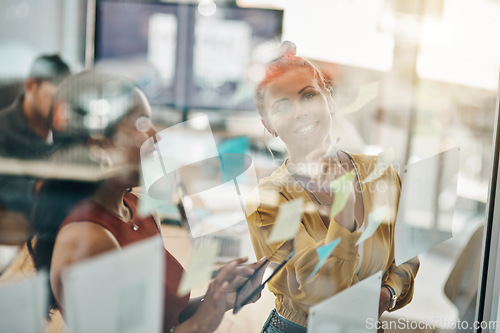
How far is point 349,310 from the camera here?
5.09ft

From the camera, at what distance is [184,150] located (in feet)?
4.03

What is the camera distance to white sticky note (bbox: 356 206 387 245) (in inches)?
60.5

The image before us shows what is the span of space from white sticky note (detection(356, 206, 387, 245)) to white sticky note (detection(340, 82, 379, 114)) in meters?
0.36

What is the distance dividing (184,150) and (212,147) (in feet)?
0.25

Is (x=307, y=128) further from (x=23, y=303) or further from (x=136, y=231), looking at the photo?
(x=23, y=303)

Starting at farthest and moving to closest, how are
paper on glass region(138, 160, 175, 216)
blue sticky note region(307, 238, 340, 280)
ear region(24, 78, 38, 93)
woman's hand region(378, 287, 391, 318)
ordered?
woman's hand region(378, 287, 391, 318), blue sticky note region(307, 238, 340, 280), paper on glass region(138, 160, 175, 216), ear region(24, 78, 38, 93)

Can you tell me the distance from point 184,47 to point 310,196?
576mm

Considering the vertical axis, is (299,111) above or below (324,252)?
above

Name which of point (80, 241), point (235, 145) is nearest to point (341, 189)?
point (235, 145)

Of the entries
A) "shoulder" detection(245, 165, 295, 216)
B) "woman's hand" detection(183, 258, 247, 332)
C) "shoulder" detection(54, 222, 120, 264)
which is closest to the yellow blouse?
"shoulder" detection(245, 165, 295, 216)

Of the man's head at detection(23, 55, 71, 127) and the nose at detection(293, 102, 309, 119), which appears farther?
the nose at detection(293, 102, 309, 119)

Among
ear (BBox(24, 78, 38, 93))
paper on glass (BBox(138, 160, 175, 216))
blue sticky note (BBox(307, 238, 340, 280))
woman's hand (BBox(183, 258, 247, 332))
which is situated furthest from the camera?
blue sticky note (BBox(307, 238, 340, 280))

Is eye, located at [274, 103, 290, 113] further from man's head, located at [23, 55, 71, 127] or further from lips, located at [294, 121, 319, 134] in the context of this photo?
man's head, located at [23, 55, 71, 127]

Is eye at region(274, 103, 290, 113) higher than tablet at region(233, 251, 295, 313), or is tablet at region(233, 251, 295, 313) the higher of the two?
eye at region(274, 103, 290, 113)
